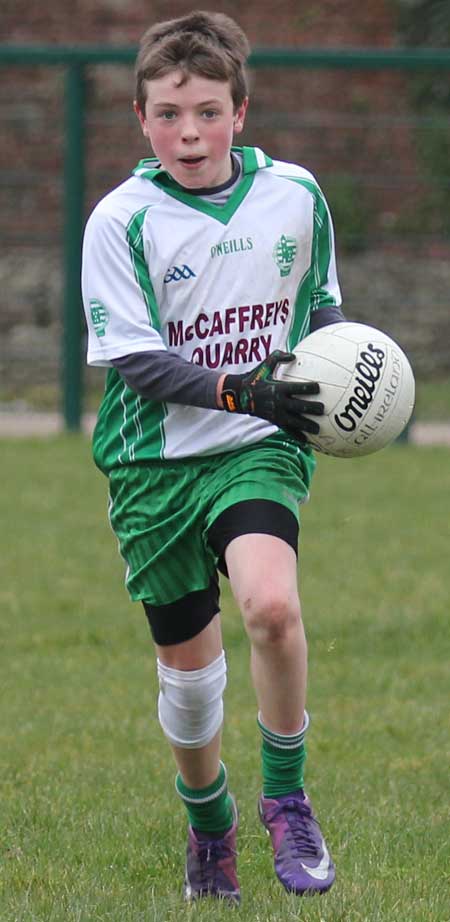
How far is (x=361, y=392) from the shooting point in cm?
396

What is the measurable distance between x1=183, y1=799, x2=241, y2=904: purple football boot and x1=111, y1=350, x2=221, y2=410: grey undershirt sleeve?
111 centimetres

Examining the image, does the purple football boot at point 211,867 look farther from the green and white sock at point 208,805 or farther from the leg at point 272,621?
the leg at point 272,621

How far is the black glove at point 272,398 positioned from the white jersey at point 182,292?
244 millimetres

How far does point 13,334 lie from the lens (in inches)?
626

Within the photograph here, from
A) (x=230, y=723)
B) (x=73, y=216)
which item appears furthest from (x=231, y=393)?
(x=73, y=216)

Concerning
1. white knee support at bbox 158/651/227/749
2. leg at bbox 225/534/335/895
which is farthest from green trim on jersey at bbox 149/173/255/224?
white knee support at bbox 158/651/227/749

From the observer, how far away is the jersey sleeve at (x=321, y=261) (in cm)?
439

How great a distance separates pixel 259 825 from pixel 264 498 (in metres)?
1.21

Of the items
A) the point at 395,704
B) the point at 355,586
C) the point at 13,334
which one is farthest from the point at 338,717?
the point at 13,334

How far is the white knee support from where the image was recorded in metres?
4.19

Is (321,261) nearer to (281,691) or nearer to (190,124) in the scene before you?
(190,124)

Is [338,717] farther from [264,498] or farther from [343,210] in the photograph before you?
[343,210]

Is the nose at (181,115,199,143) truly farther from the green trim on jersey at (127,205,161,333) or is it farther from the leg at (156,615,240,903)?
the leg at (156,615,240,903)

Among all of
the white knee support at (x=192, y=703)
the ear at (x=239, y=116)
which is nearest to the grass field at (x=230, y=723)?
the white knee support at (x=192, y=703)
